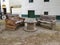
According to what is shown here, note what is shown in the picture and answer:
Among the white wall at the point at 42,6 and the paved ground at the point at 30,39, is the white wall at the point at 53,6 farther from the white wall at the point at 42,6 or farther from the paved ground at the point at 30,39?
the paved ground at the point at 30,39

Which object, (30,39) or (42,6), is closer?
(30,39)

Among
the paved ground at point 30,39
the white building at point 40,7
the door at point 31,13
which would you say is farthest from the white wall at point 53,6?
the paved ground at point 30,39

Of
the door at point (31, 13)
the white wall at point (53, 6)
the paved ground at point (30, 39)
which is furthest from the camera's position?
the door at point (31, 13)

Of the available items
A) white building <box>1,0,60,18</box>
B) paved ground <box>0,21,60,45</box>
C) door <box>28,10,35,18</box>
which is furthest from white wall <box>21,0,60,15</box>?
paved ground <box>0,21,60,45</box>

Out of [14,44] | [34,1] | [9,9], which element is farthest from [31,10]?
[14,44]

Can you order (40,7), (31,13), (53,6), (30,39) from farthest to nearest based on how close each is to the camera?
(31,13) < (40,7) < (53,6) < (30,39)

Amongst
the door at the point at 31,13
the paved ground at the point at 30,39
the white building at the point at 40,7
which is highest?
the white building at the point at 40,7

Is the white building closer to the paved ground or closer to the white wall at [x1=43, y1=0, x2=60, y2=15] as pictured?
the white wall at [x1=43, y1=0, x2=60, y2=15]

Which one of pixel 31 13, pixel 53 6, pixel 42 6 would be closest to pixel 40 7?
pixel 42 6

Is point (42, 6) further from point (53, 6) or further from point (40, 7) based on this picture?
point (53, 6)

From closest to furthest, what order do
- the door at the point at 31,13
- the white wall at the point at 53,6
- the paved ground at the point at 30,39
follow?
the paved ground at the point at 30,39, the white wall at the point at 53,6, the door at the point at 31,13

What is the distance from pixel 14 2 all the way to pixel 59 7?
8.66 m

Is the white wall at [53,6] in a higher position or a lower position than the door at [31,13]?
higher

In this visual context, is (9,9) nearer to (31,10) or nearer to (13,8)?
(13,8)
